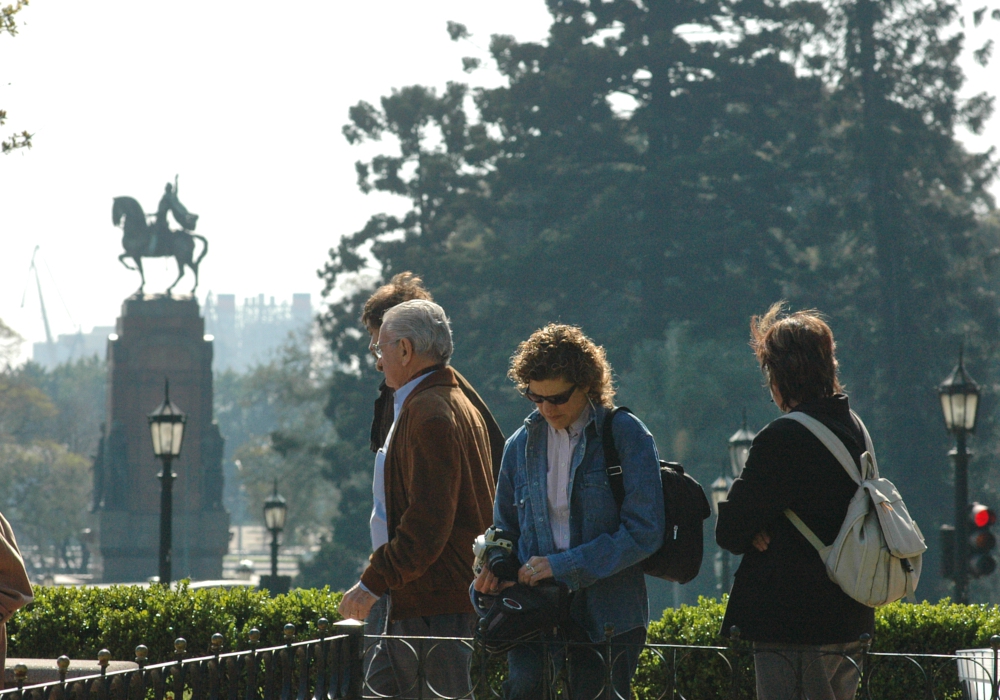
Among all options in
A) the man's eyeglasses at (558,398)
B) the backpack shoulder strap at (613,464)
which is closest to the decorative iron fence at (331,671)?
the backpack shoulder strap at (613,464)

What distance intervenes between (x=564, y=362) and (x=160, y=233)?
34914mm

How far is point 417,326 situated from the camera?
5.00 metres

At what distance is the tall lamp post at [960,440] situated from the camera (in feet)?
44.3

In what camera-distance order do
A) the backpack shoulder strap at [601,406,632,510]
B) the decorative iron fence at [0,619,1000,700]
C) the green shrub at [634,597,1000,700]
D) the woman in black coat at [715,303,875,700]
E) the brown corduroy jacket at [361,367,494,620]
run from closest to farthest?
the decorative iron fence at [0,619,1000,700] → the woman in black coat at [715,303,875,700] → the backpack shoulder strap at [601,406,632,510] → the brown corduroy jacket at [361,367,494,620] → the green shrub at [634,597,1000,700]

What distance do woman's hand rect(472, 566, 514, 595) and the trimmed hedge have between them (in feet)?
10.8

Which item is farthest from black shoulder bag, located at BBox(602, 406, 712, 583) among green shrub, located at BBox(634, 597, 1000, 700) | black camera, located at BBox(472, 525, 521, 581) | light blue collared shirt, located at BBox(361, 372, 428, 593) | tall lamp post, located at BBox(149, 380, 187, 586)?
tall lamp post, located at BBox(149, 380, 187, 586)

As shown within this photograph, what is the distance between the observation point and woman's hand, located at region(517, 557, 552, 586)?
14.2ft

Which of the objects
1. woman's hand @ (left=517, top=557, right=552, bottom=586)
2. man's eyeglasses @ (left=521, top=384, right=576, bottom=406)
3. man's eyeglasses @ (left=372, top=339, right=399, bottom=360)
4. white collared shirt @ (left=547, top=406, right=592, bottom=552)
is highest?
man's eyeglasses @ (left=372, top=339, right=399, bottom=360)

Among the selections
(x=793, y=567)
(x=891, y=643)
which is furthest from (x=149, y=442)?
(x=793, y=567)

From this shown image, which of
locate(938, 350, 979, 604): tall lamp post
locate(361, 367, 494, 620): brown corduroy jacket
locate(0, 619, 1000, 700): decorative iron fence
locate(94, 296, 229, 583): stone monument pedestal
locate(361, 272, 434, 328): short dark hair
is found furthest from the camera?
locate(94, 296, 229, 583): stone monument pedestal

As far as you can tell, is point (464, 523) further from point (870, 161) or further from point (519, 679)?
point (870, 161)

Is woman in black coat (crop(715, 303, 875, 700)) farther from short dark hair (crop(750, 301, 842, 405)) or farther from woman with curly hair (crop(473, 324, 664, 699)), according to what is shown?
woman with curly hair (crop(473, 324, 664, 699))

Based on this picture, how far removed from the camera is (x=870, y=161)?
125 ft

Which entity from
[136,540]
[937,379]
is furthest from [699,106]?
[136,540]
